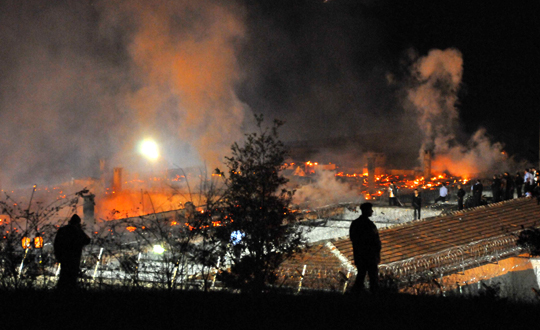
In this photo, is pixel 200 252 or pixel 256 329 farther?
pixel 200 252

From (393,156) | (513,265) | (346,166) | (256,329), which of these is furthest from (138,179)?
(256,329)

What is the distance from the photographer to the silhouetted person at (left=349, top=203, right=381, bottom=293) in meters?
6.62

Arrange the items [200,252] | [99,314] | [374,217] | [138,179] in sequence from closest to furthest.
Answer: [99,314], [200,252], [374,217], [138,179]

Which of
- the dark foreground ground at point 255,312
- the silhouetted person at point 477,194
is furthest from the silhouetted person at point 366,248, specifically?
the silhouetted person at point 477,194

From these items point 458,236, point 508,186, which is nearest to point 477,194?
point 508,186

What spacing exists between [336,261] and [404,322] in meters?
6.50

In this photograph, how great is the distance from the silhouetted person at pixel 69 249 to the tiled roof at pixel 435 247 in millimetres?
3494

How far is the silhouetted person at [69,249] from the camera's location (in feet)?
22.2

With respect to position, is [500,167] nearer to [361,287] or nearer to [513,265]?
[513,265]

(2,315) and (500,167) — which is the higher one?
(500,167)

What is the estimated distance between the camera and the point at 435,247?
1195 cm

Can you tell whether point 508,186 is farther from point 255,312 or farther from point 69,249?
point 69,249

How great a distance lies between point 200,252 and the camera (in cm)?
673

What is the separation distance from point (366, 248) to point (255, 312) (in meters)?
2.23
